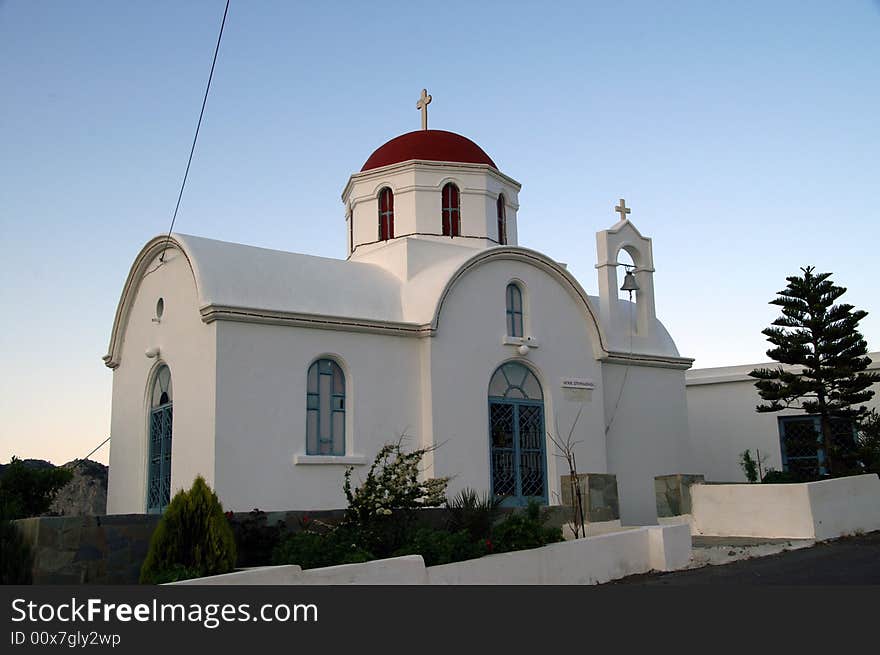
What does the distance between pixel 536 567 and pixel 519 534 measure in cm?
45

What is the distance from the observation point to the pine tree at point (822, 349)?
58.4 feet

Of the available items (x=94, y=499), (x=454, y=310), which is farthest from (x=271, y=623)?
(x=94, y=499)

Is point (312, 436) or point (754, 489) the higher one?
point (312, 436)

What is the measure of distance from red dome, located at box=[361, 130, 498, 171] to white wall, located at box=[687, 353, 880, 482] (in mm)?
8467

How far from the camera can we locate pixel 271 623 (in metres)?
7.52

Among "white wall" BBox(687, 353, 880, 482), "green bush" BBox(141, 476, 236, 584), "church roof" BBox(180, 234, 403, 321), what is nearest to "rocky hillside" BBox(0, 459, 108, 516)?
"church roof" BBox(180, 234, 403, 321)

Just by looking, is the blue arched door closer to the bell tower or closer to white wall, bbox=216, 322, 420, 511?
white wall, bbox=216, 322, 420, 511

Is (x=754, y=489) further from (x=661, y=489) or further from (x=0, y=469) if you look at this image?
(x=0, y=469)

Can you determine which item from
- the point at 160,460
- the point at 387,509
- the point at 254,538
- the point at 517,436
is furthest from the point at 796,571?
the point at 160,460

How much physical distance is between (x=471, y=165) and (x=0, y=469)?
11.8 metres

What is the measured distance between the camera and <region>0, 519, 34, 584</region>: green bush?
9.88 m

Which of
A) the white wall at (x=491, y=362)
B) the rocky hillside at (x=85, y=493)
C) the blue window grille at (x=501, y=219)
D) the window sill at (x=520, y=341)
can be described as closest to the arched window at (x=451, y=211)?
the blue window grille at (x=501, y=219)

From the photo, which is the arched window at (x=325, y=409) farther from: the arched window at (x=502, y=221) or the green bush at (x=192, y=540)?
the arched window at (x=502, y=221)

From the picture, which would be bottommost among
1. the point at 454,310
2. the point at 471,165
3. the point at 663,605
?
the point at 663,605
